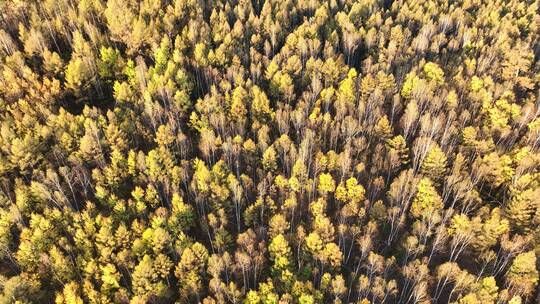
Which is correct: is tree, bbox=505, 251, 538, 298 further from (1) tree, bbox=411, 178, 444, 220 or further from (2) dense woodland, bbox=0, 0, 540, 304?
(1) tree, bbox=411, 178, 444, 220

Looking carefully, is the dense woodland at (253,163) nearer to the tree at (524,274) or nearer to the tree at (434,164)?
the tree at (524,274)

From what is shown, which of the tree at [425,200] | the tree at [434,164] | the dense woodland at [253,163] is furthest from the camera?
the tree at [434,164]

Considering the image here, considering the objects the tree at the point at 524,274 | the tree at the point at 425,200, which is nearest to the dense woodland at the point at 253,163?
the tree at the point at 524,274

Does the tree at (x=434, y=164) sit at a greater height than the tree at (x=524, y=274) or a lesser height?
greater

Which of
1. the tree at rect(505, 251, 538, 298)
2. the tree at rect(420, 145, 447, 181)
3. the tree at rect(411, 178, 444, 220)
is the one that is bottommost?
the tree at rect(505, 251, 538, 298)

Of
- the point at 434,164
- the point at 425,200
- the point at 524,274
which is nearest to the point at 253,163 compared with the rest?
the point at 425,200

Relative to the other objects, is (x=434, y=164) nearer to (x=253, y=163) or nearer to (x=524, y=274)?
(x=524, y=274)

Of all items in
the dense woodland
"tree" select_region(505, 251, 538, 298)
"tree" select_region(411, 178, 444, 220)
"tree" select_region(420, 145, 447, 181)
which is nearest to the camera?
the dense woodland

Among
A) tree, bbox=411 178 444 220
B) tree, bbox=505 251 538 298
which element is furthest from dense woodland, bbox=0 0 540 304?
tree, bbox=411 178 444 220
